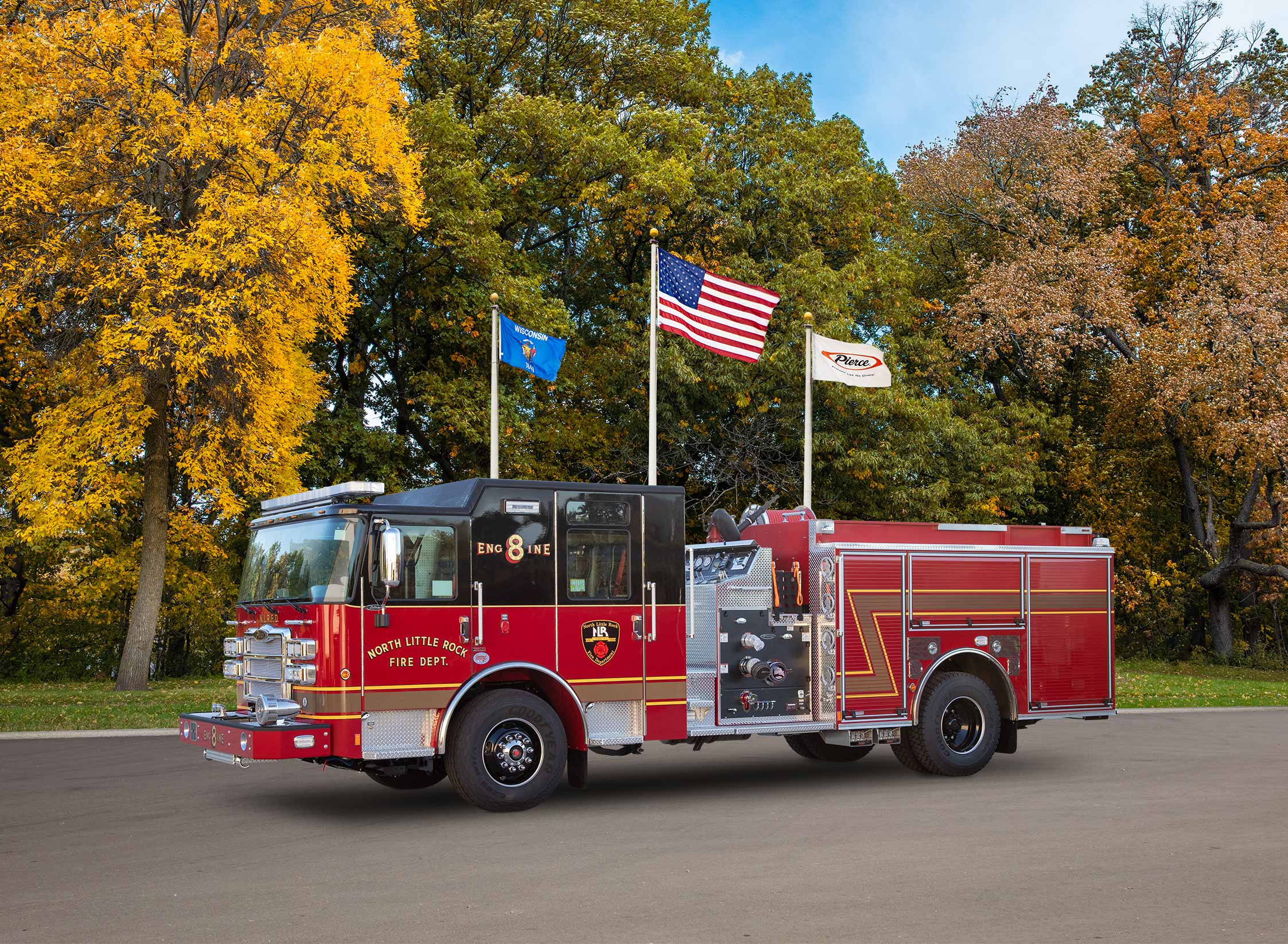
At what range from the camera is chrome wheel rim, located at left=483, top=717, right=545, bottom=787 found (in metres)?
10.7

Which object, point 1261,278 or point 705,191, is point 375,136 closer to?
point 705,191

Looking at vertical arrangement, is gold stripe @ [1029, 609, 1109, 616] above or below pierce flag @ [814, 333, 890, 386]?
below

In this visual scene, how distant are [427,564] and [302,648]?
47.6 inches

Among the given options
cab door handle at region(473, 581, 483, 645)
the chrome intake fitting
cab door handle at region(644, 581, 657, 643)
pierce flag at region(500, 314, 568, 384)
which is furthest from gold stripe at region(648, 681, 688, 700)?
pierce flag at region(500, 314, 568, 384)

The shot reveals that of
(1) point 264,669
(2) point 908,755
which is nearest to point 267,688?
(1) point 264,669

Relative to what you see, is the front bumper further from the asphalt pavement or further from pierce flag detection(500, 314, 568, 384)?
pierce flag detection(500, 314, 568, 384)

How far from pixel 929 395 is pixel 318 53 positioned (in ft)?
67.4

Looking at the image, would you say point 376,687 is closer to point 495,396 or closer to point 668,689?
point 668,689

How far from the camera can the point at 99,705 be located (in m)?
20.5

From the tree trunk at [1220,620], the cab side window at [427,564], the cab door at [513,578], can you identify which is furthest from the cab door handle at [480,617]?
the tree trunk at [1220,620]

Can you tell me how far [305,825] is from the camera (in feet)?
33.8

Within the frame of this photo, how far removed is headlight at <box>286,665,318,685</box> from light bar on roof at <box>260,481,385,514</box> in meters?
1.38

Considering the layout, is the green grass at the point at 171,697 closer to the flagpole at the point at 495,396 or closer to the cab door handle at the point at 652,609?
the flagpole at the point at 495,396

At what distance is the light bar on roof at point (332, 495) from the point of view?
10.5 metres
